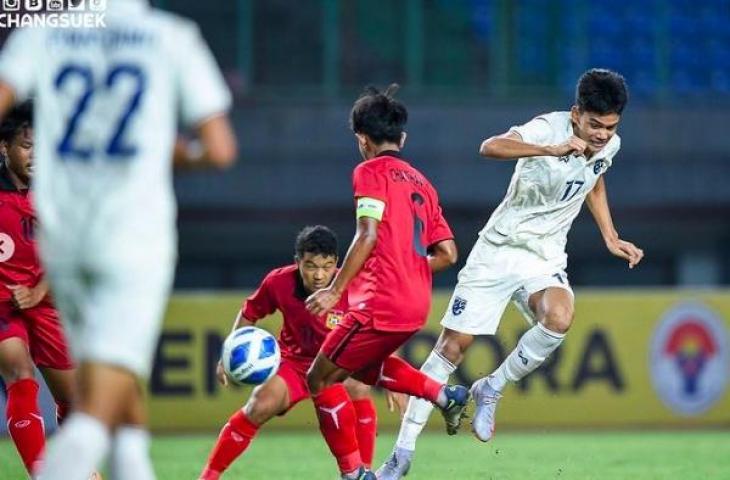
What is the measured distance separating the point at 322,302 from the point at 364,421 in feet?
4.33

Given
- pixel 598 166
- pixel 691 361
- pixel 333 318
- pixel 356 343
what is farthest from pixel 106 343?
pixel 691 361

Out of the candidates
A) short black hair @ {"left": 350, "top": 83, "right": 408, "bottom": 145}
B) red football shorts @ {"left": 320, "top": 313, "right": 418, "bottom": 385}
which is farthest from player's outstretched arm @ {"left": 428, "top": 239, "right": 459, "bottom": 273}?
short black hair @ {"left": 350, "top": 83, "right": 408, "bottom": 145}

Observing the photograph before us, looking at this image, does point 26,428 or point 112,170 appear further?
point 26,428

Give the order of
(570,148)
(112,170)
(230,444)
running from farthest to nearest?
(230,444) → (570,148) → (112,170)

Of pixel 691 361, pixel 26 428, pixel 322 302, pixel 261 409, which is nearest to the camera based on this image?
pixel 322 302

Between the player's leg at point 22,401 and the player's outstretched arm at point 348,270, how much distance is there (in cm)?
130

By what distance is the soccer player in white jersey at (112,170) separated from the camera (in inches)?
160

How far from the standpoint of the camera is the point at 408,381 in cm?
654

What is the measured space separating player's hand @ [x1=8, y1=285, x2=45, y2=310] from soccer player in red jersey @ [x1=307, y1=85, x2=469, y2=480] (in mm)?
1241

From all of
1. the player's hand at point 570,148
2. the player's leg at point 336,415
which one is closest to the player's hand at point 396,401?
the player's leg at point 336,415

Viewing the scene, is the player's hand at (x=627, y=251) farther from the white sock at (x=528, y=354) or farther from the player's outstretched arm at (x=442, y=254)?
the player's outstretched arm at (x=442, y=254)

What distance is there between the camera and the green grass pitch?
8273 mm

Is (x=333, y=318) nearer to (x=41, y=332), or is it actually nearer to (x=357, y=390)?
(x=357, y=390)

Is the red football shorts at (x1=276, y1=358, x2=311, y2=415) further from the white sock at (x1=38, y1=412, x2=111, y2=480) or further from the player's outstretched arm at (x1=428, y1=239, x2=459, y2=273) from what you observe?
the white sock at (x1=38, y1=412, x2=111, y2=480)
